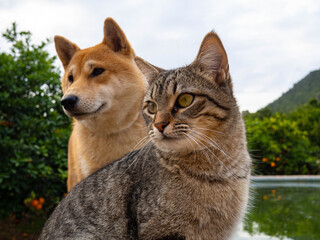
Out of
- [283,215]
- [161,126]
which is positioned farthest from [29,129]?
[283,215]

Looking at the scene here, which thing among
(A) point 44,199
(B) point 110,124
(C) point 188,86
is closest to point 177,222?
(C) point 188,86

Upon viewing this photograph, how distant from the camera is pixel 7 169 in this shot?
366 cm

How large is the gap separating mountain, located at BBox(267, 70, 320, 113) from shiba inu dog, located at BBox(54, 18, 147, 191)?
2508 centimetres

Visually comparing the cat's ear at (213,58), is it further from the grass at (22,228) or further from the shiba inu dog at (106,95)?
the grass at (22,228)

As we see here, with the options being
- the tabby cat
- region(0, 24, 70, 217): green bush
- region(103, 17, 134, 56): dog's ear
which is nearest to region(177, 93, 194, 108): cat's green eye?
the tabby cat

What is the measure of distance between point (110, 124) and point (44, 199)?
1.99 meters

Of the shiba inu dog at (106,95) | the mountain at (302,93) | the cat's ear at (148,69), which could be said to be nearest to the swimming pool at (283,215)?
the cat's ear at (148,69)

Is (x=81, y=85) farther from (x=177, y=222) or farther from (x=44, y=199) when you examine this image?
(x=44, y=199)

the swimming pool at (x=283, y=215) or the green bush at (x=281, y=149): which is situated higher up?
the green bush at (x=281, y=149)

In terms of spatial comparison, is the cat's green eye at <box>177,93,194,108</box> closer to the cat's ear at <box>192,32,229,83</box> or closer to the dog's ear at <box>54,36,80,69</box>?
the cat's ear at <box>192,32,229,83</box>

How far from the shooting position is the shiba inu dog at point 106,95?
9.10 ft

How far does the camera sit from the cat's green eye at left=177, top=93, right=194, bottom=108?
1.90 m

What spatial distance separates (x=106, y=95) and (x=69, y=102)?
1.10ft

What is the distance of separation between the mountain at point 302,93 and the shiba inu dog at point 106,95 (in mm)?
25083
